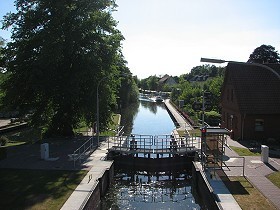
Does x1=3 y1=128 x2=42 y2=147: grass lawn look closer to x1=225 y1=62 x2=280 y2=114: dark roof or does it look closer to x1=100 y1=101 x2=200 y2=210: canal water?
x1=100 y1=101 x2=200 y2=210: canal water

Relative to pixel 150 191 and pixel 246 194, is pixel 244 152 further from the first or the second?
pixel 246 194

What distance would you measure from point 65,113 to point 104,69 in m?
5.91

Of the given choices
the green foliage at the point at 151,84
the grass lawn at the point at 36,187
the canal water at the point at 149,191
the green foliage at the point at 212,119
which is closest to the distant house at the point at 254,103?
the canal water at the point at 149,191

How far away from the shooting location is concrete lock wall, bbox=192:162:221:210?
16736 mm

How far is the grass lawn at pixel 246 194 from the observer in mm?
15540

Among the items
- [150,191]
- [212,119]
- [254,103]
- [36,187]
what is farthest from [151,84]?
[36,187]

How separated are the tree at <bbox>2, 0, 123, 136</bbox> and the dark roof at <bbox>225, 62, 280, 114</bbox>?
467 inches

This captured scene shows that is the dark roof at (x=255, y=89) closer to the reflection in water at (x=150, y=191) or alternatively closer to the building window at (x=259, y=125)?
the building window at (x=259, y=125)

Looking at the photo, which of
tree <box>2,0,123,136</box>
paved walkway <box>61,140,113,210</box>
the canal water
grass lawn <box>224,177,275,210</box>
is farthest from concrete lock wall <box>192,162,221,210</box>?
tree <box>2,0,123,136</box>

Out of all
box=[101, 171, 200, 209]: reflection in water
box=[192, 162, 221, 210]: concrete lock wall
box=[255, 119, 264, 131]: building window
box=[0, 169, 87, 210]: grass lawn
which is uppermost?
box=[255, 119, 264, 131]: building window

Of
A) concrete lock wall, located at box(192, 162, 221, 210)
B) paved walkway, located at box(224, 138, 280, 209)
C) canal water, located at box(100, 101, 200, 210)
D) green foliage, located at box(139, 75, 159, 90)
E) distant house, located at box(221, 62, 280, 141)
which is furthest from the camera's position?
green foliage, located at box(139, 75, 159, 90)

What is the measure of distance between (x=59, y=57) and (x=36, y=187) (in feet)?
43.5

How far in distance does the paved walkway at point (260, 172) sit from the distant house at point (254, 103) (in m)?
5.12

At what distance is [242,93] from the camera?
104ft
